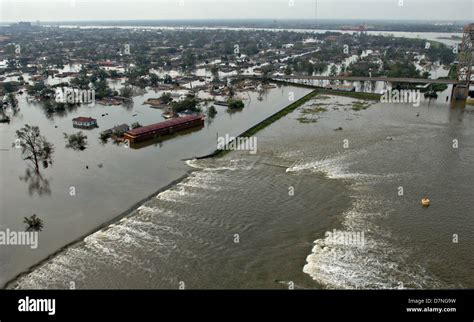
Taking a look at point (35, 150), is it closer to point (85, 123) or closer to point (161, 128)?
point (85, 123)

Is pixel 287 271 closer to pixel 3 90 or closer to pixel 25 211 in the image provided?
pixel 25 211

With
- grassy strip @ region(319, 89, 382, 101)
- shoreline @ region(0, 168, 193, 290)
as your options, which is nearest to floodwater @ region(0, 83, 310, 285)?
shoreline @ region(0, 168, 193, 290)

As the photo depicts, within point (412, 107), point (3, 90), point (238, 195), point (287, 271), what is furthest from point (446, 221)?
point (3, 90)

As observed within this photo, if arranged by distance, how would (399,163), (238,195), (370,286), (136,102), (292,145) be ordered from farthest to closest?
(136,102)
(292,145)
(399,163)
(238,195)
(370,286)

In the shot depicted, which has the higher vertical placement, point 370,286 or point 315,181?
point 315,181

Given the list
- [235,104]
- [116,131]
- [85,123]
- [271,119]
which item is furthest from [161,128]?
[235,104]
